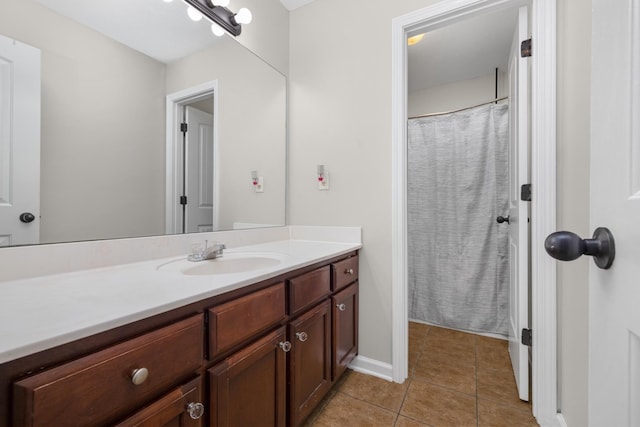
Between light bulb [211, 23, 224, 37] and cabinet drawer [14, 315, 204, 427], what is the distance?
4.73 feet

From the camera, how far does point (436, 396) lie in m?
1.47

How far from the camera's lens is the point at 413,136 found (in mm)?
2477

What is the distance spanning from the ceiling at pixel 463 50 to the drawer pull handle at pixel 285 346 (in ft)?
6.71

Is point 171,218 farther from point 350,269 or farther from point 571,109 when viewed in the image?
point 571,109

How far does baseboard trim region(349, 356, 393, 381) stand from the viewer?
161cm

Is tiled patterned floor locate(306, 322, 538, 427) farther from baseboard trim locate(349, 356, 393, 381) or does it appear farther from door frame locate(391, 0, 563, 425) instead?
door frame locate(391, 0, 563, 425)

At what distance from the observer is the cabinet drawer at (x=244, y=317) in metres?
0.77

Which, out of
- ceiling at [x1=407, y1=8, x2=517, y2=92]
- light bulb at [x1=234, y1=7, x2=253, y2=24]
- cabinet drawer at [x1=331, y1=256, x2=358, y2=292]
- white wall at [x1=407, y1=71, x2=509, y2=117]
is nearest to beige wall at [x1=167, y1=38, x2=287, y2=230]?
light bulb at [x1=234, y1=7, x2=253, y2=24]

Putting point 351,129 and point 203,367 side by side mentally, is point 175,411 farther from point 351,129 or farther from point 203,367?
point 351,129

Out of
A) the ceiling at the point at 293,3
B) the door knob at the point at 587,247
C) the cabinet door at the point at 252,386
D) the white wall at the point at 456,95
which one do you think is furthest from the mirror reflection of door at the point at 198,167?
the white wall at the point at 456,95

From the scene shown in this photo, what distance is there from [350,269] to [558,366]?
99 cm

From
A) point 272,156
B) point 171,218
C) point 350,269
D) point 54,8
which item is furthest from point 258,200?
point 54,8

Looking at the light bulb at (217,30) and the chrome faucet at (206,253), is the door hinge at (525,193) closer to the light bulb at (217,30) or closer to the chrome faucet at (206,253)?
the chrome faucet at (206,253)

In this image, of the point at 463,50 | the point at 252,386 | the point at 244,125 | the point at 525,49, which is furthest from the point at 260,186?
the point at 463,50
